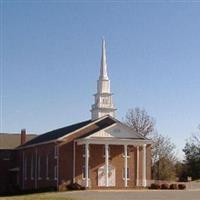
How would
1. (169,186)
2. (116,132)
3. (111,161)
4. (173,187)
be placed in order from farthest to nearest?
(111,161), (116,132), (169,186), (173,187)

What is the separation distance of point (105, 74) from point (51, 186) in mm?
16582

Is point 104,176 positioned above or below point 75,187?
above

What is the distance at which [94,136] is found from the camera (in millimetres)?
64812

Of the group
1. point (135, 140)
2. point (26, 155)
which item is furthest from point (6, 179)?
point (135, 140)

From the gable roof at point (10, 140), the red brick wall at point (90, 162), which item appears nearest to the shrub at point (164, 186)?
the red brick wall at point (90, 162)

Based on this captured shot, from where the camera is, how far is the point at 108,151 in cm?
6644

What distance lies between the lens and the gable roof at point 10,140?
296ft

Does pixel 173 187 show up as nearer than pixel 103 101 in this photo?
Yes

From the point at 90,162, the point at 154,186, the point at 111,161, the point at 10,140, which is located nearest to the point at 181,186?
the point at 154,186

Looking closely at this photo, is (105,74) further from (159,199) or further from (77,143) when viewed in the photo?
(159,199)

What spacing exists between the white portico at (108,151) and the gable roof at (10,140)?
2751cm

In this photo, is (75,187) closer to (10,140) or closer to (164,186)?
(164,186)

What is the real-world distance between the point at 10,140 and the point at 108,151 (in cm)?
3048

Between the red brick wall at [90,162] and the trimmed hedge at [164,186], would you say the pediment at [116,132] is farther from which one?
the trimmed hedge at [164,186]
